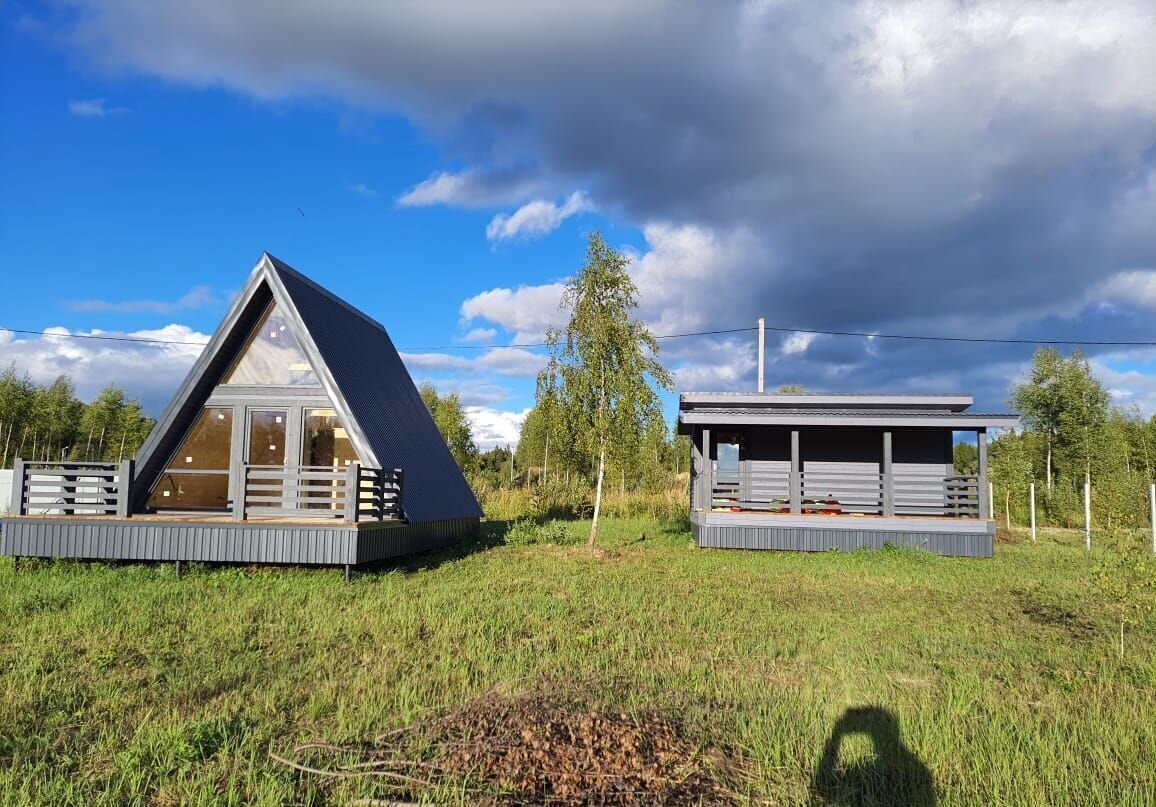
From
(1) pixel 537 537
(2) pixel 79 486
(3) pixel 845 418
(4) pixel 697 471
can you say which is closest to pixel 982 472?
(3) pixel 845 418

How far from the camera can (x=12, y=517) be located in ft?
37.7

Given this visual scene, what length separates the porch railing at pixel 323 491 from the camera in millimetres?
11336

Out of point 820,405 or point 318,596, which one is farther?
point 820,405

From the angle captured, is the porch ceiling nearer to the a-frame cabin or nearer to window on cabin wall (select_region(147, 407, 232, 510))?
the a-frame cabin

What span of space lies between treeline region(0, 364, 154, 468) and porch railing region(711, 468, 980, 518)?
→ 34.3 meters

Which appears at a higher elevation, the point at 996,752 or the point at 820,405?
the point at 820,405

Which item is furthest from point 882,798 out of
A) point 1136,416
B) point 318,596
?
point 1136,416

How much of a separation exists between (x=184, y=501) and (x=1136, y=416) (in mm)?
42098

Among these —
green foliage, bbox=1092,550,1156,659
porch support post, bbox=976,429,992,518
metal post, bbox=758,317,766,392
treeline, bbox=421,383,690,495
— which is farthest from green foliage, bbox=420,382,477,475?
green foliage, bbox=1092,550,1156,659

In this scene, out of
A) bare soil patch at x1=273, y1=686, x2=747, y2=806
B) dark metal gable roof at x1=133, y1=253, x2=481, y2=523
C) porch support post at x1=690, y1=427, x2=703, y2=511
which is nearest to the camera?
bare soil patch at x1=273, y1=686, x2=747, y2=806

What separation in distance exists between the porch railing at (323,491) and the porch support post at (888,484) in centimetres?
1082

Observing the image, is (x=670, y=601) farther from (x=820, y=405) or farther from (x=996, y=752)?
(x=820, y=405)

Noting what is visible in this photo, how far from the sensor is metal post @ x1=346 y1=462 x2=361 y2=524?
440 inches

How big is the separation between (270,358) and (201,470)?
92.7 inches
